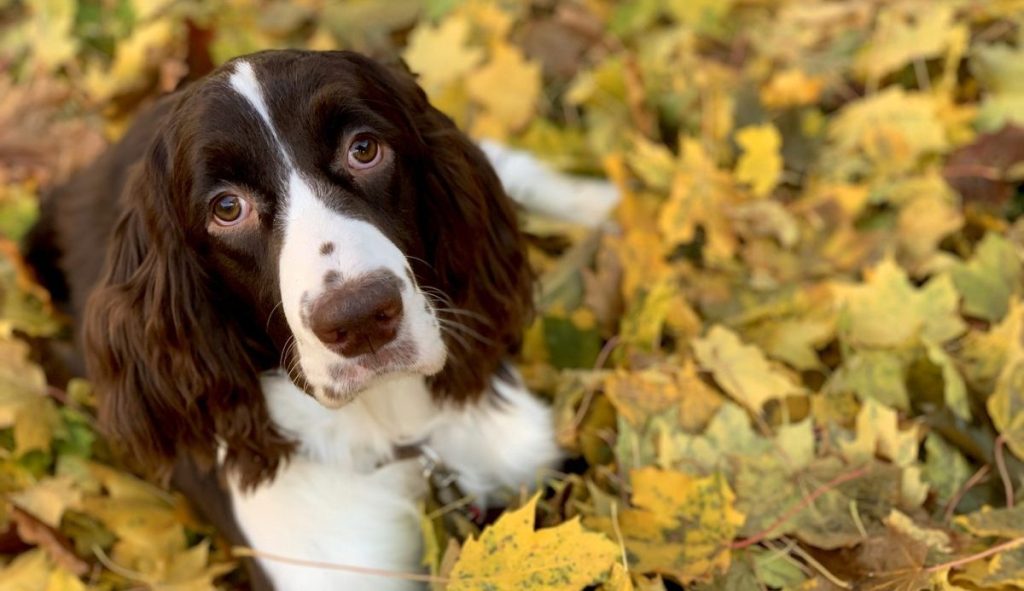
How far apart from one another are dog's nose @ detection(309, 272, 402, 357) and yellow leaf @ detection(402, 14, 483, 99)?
2.33 metres

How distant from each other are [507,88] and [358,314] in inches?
93.9

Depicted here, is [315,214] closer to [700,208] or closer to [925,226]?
[700,208]

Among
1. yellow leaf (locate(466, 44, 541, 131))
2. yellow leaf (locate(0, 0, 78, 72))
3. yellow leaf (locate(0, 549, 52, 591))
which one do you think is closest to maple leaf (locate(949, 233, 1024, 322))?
yellow leaf (locate(466, 44, 541, 131))

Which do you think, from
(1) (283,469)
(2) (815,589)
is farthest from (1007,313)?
(1) (283,469)

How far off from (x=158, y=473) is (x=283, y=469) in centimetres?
35

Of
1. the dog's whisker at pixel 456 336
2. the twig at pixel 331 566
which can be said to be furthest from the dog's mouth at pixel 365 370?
the twig at pixel 331 566

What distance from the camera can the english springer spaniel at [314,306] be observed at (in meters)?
2.19

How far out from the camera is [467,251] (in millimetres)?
2654

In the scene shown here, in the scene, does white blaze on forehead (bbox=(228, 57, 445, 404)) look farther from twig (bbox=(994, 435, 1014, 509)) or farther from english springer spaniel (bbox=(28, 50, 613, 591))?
twig (bbox=(994, 435, 1014, 509))

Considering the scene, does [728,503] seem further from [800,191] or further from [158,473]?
[800,191]

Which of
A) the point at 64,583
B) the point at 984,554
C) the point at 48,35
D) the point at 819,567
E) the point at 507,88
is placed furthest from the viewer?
the point at 48,35

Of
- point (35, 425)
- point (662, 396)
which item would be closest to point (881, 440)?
point (662, 396)

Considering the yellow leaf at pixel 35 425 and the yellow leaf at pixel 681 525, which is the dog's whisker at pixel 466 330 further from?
the yellow leaf at pixel 35 425

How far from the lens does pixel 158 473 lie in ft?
9.06
